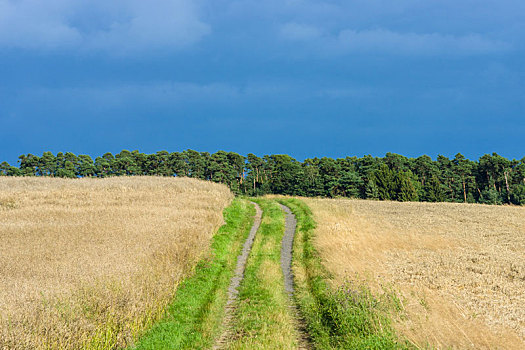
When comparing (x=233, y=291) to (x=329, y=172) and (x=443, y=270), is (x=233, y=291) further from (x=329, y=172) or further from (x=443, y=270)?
(x=329, y=172)

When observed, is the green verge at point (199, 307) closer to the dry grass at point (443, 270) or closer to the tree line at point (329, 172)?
the dry grass at point (443, 270)

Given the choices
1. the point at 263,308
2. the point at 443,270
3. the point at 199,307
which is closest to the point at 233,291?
the point at 199,307

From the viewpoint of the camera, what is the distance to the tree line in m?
89.6

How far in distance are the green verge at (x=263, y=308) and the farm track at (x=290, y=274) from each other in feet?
0.65

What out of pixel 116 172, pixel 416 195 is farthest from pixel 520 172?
pixel 116 172

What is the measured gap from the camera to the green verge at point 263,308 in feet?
34.7

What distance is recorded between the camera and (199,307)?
13.4 m

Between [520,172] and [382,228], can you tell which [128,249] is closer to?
[382,228]

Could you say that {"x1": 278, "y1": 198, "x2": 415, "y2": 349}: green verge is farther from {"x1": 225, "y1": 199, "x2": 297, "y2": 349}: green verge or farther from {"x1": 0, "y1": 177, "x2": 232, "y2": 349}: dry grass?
{"x1": 0, "y1": 177, "x2": 232, "y2": 349}: dry grass

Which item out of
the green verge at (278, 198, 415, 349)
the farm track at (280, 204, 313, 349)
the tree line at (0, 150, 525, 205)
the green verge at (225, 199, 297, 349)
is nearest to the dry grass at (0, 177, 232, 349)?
the green verge at (225, 199, 297, 349)

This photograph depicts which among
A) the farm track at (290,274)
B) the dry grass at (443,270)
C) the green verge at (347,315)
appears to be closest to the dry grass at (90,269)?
the farm track at (290,274)

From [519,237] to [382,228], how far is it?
9.27 metres

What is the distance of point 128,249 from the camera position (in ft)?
47.9

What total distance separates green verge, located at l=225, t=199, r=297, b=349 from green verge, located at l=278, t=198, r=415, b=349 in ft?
2.61
